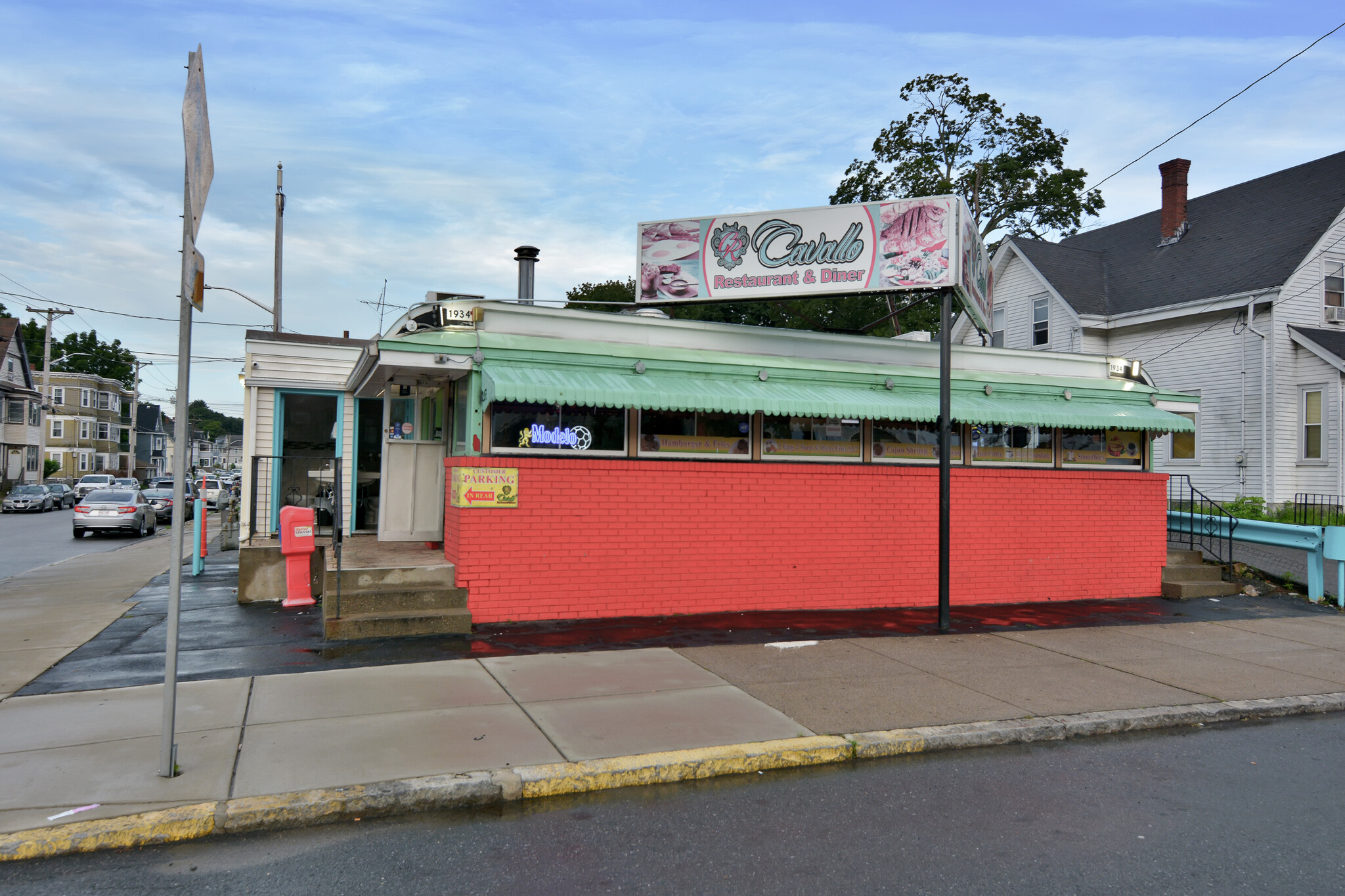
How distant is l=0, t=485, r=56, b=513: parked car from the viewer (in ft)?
126

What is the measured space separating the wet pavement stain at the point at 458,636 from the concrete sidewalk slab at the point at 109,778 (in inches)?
69.8

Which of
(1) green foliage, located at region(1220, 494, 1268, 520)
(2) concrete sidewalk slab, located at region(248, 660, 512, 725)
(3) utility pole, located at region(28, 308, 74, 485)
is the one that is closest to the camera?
(2) concrete sidewalk slab, located at region(248, 660, 512, 725)

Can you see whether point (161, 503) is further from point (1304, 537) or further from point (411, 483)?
point (1304, 537)

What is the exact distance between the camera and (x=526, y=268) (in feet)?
40.6

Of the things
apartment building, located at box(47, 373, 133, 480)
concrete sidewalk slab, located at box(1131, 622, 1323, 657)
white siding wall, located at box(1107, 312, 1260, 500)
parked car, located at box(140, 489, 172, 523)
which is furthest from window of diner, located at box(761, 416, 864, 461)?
apartment building, located at box(47, 373, 133, 480)

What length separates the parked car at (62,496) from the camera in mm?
41969

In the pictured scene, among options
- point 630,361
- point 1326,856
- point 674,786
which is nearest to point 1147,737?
point 1326,856

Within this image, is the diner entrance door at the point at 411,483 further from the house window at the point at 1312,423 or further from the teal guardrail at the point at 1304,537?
the house window at the point at 1312,423

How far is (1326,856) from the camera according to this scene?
427 centimetres

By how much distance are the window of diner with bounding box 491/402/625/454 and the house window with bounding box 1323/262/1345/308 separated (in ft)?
66.2

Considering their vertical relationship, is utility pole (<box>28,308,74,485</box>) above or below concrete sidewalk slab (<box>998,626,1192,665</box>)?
above

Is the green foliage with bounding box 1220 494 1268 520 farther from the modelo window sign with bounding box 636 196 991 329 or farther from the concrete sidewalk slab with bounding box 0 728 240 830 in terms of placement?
the concrete sidewalk slab with bounding box 0 728 240 830

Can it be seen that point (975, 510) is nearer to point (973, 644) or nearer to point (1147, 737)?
point (973, 644)

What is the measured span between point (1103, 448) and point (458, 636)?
9.50 m
